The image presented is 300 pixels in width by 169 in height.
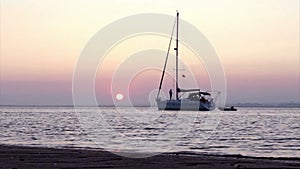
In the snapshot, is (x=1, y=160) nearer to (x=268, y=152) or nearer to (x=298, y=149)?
(x=268, y=152)

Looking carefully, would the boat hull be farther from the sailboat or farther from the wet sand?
the wet sand

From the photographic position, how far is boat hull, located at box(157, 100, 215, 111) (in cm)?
13162

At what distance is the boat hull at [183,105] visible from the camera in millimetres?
131625

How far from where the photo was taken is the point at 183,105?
434ft

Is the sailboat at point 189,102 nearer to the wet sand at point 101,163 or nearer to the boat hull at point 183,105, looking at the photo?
the boat hull at point 183,105

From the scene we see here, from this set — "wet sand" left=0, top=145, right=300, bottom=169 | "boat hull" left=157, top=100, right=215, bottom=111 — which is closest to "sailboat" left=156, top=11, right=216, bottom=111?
"boat hull" left=157, top=100, right=215, bottom=111

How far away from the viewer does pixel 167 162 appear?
73.0 feet

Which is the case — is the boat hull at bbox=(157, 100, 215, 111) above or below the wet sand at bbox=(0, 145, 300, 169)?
above

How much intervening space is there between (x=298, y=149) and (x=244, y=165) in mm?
13330

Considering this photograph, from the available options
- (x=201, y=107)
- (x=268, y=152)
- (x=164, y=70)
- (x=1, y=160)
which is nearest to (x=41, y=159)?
(x=1, y=160)

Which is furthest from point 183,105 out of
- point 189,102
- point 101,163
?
point 101,163

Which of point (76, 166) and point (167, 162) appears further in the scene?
point (167, 162)

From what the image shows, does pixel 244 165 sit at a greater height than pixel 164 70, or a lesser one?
lesser

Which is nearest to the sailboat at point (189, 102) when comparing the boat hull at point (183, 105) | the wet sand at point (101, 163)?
the boat hull at point (183, 105)
